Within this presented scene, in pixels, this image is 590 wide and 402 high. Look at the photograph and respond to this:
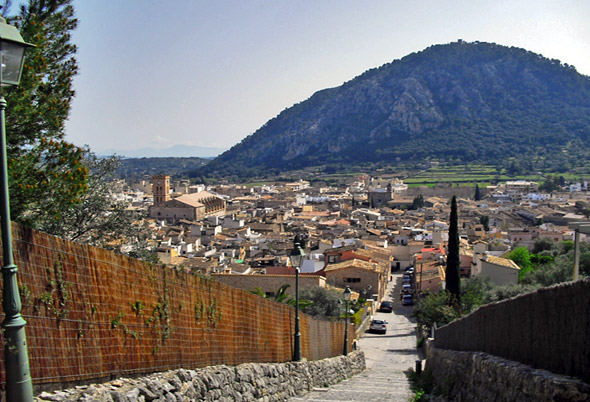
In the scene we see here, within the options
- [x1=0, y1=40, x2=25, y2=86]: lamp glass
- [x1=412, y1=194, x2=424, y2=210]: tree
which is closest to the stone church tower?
[x1=412, y1=194, x2=424, y2=210]: tree

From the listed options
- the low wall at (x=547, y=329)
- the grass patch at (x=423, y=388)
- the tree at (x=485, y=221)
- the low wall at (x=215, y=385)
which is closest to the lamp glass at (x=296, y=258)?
the low wall at (x=215, y=385)

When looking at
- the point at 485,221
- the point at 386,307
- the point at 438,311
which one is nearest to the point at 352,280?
the point at 386,307

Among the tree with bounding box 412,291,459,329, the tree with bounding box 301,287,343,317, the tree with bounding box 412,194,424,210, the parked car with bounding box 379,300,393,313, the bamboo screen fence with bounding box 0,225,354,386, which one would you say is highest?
the bamboo screen fence with bounding box 0,225,354,386

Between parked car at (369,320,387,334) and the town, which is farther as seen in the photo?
the town

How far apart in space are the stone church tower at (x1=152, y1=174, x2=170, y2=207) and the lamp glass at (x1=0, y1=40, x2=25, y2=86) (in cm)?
9224

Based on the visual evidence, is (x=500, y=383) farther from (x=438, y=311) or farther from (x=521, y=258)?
(x=521, y=258)

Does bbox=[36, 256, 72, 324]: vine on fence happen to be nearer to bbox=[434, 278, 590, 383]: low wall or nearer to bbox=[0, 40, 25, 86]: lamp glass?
bbox=[0, 40, 25, 86]: lamp glass

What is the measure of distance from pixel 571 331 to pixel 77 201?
4516 millimetres

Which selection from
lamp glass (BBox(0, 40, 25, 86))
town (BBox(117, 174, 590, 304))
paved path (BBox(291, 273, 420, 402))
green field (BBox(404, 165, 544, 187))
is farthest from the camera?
green field (BBox(404, 165, 544, 187))

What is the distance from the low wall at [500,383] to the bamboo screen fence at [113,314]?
2.96m

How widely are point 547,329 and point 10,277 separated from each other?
4.33 m

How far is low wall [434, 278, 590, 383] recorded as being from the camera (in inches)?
176

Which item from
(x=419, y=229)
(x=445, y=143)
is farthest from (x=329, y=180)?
(x=419, y=229)

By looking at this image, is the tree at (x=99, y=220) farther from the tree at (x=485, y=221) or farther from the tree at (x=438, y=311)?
the tree at (x=485, y=221)
